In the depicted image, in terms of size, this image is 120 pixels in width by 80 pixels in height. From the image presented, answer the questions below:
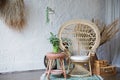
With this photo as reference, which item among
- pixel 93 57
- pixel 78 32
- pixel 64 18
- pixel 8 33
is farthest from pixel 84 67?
pixel 8 33

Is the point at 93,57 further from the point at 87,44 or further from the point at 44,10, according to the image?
the point at 44,10

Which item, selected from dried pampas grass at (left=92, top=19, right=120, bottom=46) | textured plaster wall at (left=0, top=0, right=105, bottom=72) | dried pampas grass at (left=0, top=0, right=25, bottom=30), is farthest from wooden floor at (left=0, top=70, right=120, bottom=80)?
dried pampas grass at (left=0, top=0, right=25, bottom=30)

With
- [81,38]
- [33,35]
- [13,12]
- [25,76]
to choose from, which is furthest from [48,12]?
[25,76]

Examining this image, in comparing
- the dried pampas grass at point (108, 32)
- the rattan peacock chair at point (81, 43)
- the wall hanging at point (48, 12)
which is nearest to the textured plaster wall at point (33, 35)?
the wall hanging at point (48, 12)

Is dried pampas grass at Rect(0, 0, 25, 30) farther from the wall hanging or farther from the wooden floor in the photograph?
the wooden floor

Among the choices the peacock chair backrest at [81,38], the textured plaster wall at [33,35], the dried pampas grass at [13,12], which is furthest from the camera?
the textured plaster wall at [33,35]

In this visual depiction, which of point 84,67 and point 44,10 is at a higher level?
point 44,10

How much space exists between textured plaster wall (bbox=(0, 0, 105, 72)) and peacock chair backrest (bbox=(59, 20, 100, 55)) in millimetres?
578

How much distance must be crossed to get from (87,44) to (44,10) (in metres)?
1.29

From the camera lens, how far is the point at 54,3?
4.88 meters

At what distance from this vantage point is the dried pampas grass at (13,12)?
14.2 feet

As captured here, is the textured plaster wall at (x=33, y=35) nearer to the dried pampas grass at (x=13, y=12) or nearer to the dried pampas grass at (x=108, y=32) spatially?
the dried pampas grass at (x=13, y=12)

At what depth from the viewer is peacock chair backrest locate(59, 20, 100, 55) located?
424 cm

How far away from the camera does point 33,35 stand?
15.6ft
